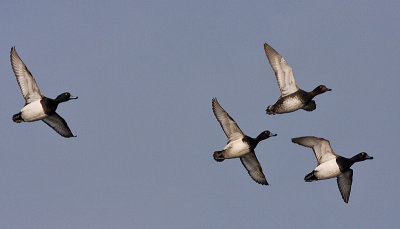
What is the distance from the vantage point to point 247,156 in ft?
101

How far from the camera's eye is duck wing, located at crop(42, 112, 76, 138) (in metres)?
30.9

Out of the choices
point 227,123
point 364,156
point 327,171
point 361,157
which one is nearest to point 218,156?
point 227,123

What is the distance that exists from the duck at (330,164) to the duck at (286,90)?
4.16 feet

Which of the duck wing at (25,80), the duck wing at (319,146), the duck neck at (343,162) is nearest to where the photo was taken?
the duck neck at (343,162)

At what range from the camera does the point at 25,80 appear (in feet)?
99.4

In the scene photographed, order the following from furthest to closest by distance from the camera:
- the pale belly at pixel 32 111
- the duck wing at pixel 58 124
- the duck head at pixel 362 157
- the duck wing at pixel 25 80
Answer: the duck wing at pixel 58 124, the duck head at pixel 362 157, the duck wing at pixel 25 80, the pale belly at pixel 32 111

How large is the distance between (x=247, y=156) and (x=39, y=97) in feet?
24.6

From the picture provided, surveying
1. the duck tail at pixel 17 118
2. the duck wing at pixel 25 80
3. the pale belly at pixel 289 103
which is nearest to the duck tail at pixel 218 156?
the pale belly at pixel 289 103

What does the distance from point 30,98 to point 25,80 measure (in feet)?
2.11

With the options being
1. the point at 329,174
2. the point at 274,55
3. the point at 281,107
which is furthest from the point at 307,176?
the point at 274,55

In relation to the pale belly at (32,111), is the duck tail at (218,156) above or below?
below

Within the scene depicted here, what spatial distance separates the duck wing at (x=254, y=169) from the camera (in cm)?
3079

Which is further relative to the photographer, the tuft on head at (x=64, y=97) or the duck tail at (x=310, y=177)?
the tuft on head at (x=64, y=97)

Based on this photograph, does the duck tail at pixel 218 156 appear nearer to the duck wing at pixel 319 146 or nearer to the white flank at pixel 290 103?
the duck wing at pixel 319 146
